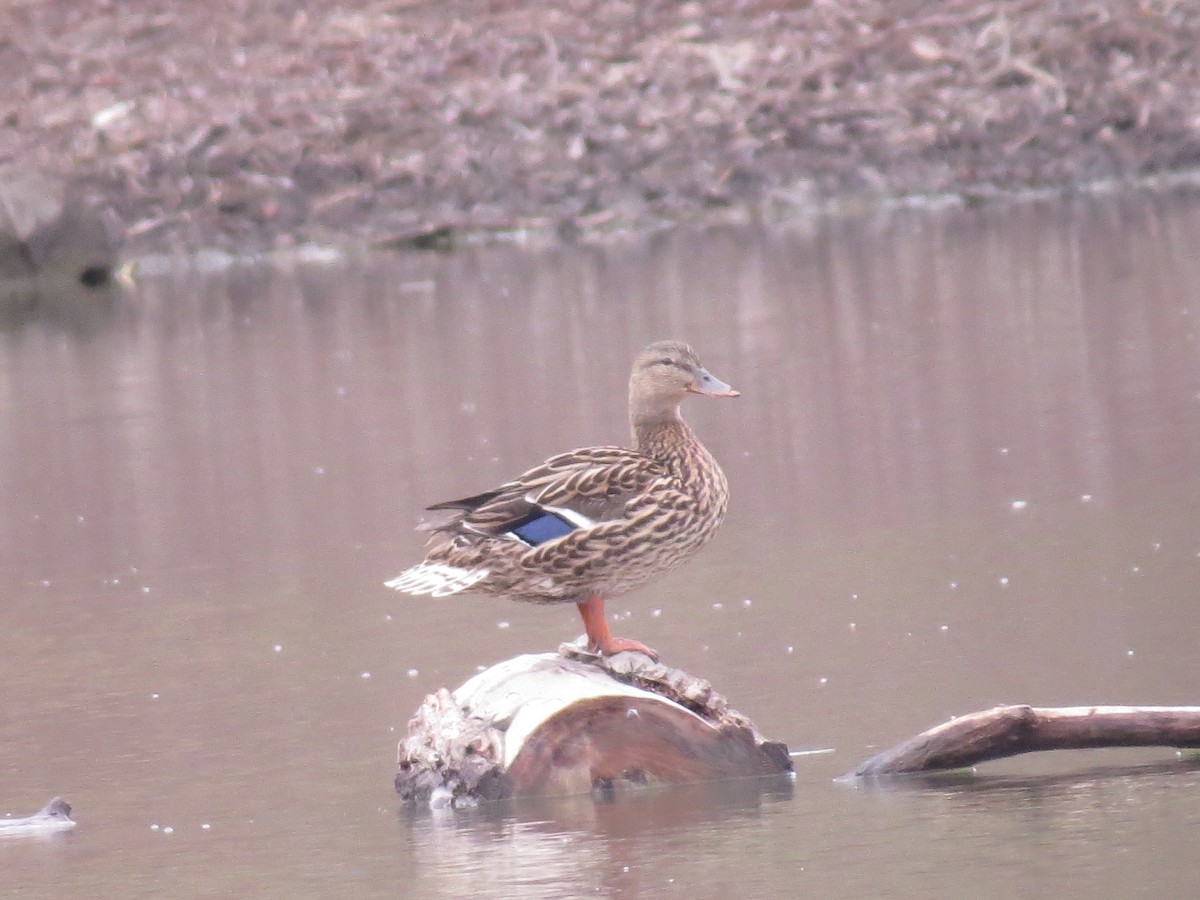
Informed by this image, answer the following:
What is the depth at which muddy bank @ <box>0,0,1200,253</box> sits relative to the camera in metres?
30.6

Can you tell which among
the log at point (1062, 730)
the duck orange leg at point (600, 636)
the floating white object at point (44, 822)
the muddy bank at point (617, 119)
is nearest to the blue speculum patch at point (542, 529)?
the duck orange leg at point (600, 636)

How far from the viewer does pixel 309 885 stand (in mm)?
6012

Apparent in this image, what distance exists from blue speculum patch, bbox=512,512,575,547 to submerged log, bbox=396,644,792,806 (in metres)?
0.48

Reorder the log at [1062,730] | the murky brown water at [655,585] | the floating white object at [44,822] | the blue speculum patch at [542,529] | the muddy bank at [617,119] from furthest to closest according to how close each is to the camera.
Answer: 1. the muddy bank at [617,119]
2. the blue speculum patch at [542,529]
3. the floating white object at [44,822]
4. the log at [1062,730]
5. the murky brown water at [655,585]

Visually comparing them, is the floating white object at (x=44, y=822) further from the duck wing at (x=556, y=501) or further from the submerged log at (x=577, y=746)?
the duck wing at (x=556, y=501)

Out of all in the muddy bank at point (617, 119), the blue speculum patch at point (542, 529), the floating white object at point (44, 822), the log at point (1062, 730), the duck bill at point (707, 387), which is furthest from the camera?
the muddy bank at point (617, 119)

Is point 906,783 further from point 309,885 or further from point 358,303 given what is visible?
point 358,303

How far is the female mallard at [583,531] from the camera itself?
23.5 ft

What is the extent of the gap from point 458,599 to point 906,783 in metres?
3.74

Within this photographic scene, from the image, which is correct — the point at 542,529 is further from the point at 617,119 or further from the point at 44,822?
the point at 617,119

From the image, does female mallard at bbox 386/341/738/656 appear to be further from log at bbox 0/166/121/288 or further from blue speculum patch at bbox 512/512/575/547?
log at bbox 0/166/121/288

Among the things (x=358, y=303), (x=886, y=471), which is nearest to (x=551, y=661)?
(x=886, y=471)

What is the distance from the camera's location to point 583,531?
23.5ft

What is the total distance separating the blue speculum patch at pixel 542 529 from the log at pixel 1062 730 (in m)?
1.32
